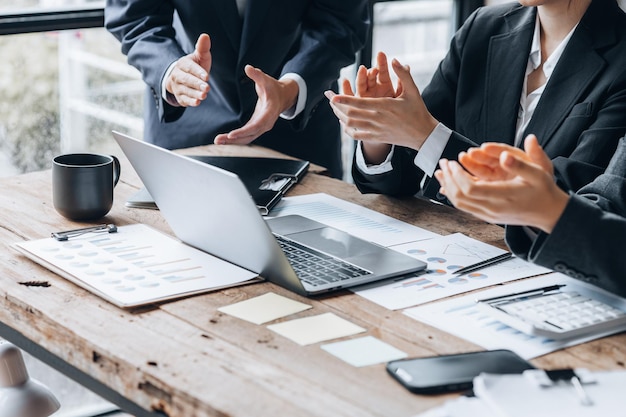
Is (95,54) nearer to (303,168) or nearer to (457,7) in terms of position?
(303,168)

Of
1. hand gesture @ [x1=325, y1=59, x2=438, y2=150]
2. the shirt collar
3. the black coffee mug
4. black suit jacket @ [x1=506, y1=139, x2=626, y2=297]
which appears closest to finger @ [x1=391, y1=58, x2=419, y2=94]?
hand gesture @ [x1=325, y1=59, x2=438, y2=150]

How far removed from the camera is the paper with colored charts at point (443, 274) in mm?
1383

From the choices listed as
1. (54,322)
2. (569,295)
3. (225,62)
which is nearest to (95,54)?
(225,62)

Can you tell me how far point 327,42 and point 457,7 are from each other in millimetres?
1722

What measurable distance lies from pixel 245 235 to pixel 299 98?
3.10 feet

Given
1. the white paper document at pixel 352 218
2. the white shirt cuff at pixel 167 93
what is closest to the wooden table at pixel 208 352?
the white paper document at pixel 352 218

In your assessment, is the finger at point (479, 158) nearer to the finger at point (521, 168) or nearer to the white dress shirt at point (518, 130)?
the finger at point (521, 168)

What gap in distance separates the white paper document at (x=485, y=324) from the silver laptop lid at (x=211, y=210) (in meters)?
0.21

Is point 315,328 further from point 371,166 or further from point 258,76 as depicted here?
point 258,76

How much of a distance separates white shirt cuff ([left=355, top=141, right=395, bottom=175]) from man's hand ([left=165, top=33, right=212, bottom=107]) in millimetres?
366

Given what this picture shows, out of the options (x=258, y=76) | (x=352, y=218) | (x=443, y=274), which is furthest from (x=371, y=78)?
(x=443, y=274)

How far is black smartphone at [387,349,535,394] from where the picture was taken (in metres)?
1.08

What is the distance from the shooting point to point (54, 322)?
4.21ft

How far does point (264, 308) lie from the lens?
4.35 ft
